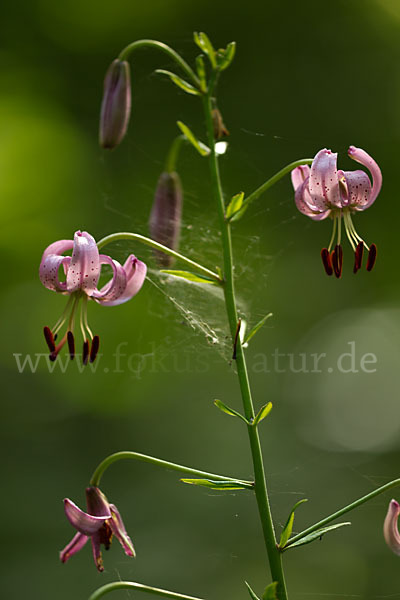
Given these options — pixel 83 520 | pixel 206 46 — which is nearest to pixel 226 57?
pixel 206 46

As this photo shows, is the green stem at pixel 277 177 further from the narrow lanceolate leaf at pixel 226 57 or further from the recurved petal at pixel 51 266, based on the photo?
the recurved petal at pixel 51 266

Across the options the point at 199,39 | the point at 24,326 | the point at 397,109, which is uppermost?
the point at 397,109

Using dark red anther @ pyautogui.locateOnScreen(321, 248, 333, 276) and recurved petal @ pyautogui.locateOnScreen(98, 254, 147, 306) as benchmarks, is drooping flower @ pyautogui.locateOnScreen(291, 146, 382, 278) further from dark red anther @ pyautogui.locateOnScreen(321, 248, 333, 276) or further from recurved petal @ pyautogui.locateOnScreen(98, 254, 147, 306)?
recurved petal @ pyautogui.locateOnScreen(98, 254, 147, 306)

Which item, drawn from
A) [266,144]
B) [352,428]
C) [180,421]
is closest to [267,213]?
[266,144]

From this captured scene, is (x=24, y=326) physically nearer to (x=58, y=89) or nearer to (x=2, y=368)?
(x=2, y=368)

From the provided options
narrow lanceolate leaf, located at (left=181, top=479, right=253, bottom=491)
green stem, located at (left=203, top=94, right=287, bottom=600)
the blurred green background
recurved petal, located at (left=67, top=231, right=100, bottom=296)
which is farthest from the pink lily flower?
the blurred green background

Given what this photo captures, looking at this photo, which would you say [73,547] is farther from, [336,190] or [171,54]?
[171,54]
